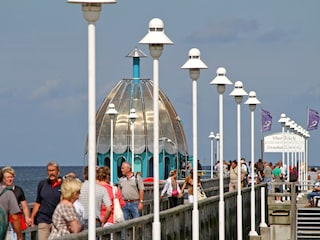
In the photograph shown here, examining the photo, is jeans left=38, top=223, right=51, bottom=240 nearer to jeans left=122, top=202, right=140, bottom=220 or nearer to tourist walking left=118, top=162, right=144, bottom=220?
tourist walking left=118, top=162, right=144, bottom=220

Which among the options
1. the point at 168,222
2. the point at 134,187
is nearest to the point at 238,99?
the point at 134,187

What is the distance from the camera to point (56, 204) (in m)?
19.9

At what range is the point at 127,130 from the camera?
73250mm

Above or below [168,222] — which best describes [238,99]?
above

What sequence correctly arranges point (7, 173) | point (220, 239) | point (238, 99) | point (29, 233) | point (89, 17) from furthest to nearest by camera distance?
point (238, 99), point (220, 239), point (29, 233), point (7, 173), point (89, 17)

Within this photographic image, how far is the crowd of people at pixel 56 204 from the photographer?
16922 millimetres

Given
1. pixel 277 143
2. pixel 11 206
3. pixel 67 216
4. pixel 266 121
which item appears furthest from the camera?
pixel 277 143

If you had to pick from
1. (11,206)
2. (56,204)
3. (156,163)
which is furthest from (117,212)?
(11,206)

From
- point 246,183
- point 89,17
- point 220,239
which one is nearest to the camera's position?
point 89,17

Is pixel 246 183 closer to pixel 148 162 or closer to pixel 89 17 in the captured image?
pixel 148 162

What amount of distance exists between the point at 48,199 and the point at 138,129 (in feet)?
178

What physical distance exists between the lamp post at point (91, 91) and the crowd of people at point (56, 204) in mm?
2213

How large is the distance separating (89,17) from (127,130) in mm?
58692

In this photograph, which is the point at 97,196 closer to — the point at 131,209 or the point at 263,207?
the point at 131,209
